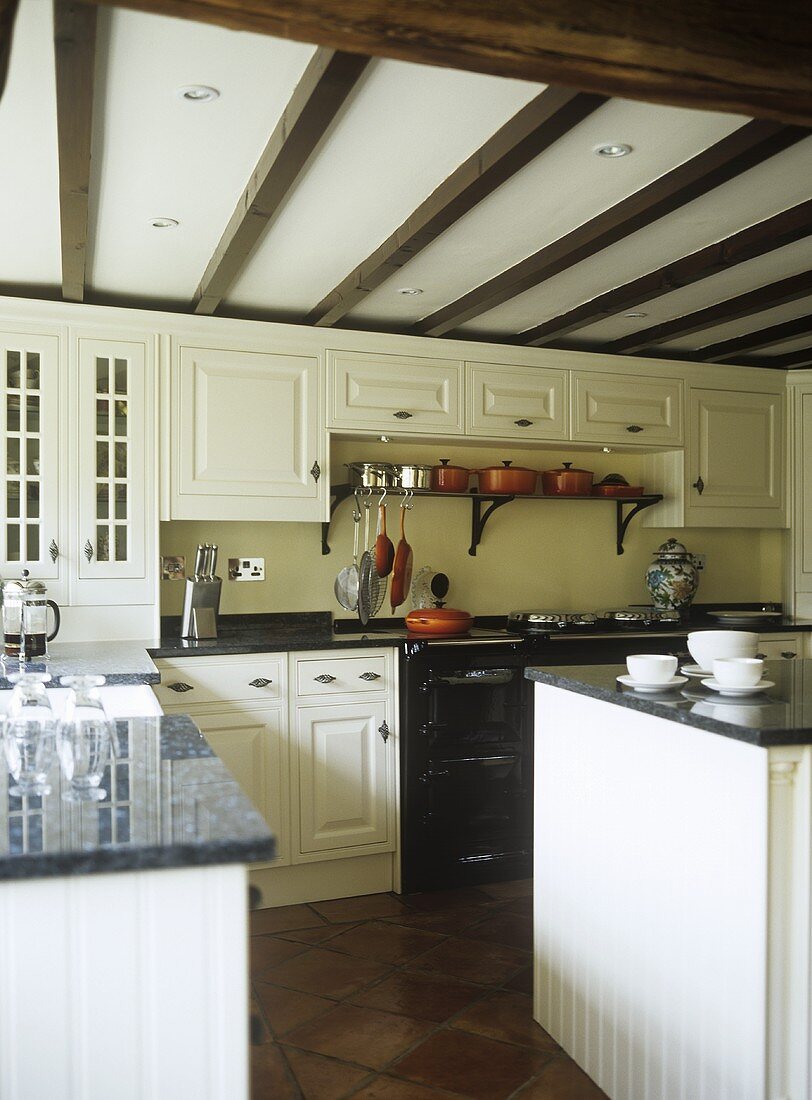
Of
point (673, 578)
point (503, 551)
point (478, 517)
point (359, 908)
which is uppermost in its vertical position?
point (478, 517)

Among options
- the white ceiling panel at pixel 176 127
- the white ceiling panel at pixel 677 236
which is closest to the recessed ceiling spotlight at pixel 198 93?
the white ceiling panel at pixel 176 127

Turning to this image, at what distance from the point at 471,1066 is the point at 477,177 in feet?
7.45

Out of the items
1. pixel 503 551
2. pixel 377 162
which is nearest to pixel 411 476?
pixel 503 551

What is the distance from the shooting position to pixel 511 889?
3797 millimetres

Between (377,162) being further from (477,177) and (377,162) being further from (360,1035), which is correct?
(360,1035)

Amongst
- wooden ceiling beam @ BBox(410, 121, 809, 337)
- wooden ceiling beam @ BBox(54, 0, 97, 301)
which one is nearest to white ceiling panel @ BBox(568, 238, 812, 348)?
wooden ceiling beam @ BBox(410, 121, 809, 337)

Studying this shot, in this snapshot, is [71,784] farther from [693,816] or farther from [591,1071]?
[591,1071]

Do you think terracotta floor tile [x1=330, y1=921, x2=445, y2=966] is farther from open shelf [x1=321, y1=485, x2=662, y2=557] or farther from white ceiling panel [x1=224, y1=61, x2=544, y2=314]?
white ceiling panel [x1=224, y1=61, x2=544, y2=314]

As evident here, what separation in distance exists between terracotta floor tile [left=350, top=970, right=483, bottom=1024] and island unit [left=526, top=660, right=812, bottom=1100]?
0.28 meters

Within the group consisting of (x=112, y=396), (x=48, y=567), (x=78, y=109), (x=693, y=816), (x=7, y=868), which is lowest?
(x=693, y=816)

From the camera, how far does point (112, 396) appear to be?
368 cm

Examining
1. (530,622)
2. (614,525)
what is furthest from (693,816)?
(614,525)

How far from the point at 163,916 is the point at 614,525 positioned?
13.1ft

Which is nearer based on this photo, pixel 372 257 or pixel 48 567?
pixel 372 257
